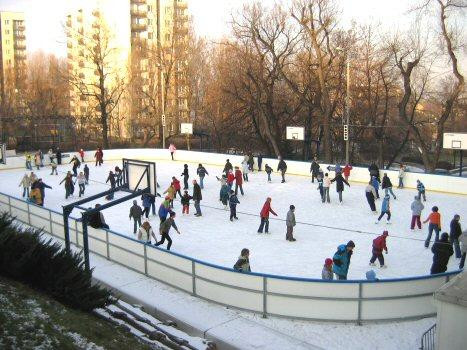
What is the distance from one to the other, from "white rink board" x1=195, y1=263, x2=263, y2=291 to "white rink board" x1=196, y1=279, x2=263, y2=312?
118 millimetres

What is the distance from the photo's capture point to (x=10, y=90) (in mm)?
64938

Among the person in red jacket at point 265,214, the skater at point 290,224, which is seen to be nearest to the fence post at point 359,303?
the skater at point 290,224

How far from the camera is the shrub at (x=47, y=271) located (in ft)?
27.2

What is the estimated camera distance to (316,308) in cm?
941

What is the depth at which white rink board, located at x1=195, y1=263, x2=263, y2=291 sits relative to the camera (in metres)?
9.73

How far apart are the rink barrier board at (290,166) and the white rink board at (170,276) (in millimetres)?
15097

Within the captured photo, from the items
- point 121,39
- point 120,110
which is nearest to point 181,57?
point 120,110

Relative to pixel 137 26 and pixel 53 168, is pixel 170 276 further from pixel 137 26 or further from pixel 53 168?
pixel 137 26

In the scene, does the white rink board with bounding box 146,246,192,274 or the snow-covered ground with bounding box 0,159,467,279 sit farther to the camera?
the snow-covered ground with bounding box 0,159,467,279

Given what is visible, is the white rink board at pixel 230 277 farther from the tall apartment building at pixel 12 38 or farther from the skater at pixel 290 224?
the tall apartment building at pixel 12 38

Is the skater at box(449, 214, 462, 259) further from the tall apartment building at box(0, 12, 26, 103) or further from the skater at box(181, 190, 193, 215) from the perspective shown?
the tall apartment building at box(0, 12, 26, 103)

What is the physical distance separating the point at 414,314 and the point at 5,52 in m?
113

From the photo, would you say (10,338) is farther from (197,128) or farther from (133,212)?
(197,128)

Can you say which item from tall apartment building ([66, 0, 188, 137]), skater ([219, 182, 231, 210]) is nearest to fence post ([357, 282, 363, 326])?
skater ([219, 182, 231, 210])
